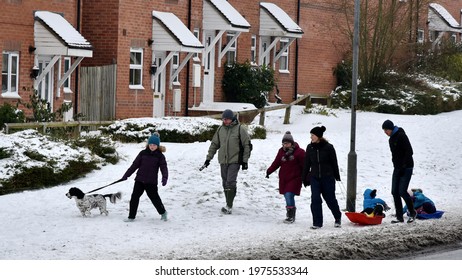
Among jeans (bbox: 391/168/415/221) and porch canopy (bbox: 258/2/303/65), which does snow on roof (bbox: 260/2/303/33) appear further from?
jeans (bbox: 391/168/415/221)

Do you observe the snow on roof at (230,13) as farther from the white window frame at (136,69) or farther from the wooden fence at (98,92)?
the wooden fence at (98,92)

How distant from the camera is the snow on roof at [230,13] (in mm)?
38438

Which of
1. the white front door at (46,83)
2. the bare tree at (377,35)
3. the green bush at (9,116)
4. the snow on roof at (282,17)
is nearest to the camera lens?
the green bush at (9,116)

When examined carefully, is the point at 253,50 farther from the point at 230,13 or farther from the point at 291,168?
the point at 291,168

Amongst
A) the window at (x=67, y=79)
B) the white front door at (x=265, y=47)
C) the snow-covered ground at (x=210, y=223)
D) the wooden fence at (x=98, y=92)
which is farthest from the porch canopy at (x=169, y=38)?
the snow-covered ground at (x=210, y=223)

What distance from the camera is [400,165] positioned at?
19047mm

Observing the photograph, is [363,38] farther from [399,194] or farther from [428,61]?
[399,194]

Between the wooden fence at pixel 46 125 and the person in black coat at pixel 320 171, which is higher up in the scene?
the wooden fence at pixel 46 125

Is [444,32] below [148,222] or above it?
above

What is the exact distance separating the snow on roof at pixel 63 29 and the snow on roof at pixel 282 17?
13089 millimetres

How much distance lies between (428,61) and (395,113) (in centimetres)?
923

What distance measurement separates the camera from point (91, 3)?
33.6m

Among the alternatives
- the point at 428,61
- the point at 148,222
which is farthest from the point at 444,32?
the point at 148,222
